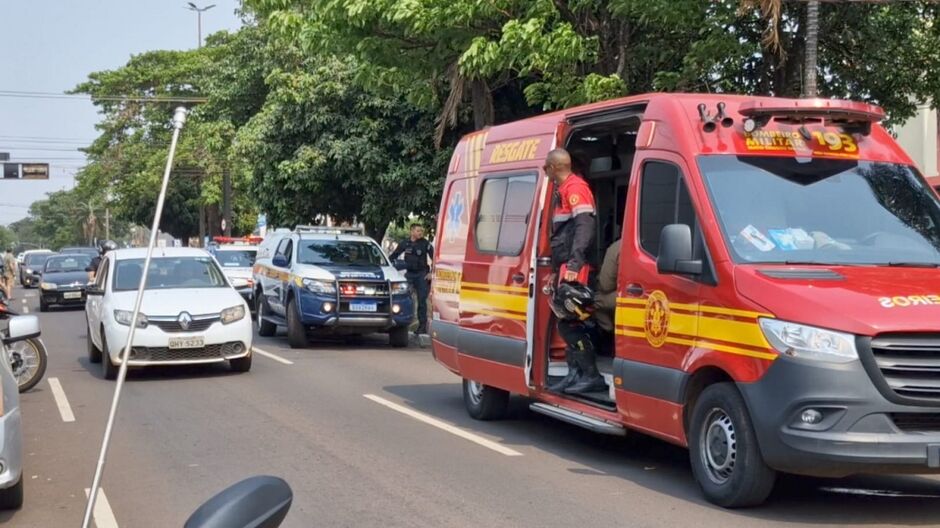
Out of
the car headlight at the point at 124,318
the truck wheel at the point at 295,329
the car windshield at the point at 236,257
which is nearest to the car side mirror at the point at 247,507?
the car headlight at the point at 124,318

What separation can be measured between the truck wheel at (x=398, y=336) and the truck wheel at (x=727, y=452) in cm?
1144

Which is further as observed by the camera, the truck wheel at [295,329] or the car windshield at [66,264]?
the car windshield at [66,264]

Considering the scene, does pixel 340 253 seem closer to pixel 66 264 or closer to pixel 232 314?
pixel 232 314

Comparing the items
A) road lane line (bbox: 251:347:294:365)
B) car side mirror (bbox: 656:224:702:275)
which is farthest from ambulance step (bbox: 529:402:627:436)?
road lane line (bbox: 251:347:294:365)

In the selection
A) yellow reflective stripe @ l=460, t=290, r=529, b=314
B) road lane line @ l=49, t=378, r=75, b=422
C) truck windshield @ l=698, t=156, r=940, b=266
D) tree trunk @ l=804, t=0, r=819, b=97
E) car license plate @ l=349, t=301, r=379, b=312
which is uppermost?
tree trunk @ l=804, t=0, r=819, b=97

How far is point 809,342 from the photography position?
6.33 metres

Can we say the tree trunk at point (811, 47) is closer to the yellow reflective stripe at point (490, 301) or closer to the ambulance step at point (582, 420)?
the yellow reflective stripe at point (490, 301)

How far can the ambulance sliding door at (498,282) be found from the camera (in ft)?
31.0

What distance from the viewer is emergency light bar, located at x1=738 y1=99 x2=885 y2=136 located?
7598mm

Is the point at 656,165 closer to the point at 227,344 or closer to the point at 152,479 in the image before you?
the point at 152,479

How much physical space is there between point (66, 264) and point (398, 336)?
17534 millimetres

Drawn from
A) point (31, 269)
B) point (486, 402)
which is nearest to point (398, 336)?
point (486, 402)

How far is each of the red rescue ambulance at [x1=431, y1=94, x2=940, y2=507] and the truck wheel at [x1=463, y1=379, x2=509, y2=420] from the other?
0.58 m

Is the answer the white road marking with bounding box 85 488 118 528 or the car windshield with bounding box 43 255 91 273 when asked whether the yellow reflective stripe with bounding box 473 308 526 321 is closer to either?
the white road marking with bounding box 85 488 118 528
